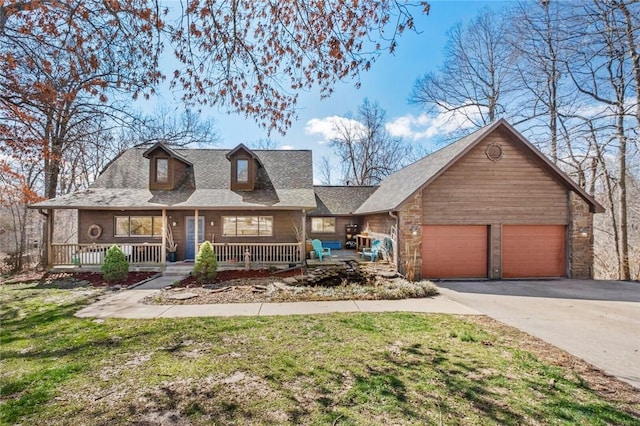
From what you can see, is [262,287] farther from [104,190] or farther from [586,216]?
[586,216]

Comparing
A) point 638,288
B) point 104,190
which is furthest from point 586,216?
point 104,190

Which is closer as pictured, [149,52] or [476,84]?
[149,52]

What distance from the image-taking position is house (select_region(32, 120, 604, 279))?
1136cm

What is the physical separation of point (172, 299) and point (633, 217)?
833 inches

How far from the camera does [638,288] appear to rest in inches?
392

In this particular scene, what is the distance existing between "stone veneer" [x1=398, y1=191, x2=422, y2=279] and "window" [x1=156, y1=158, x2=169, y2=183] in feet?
38.1

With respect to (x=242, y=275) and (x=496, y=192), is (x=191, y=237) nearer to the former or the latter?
(x=242, y=275)

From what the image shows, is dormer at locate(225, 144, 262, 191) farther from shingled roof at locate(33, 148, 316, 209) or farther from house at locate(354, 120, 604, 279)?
house at locate(354, 120, 604, 279)

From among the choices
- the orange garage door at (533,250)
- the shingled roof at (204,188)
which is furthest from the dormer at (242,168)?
the orange garage door at (533,250)

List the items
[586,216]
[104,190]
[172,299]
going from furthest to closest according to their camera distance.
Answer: [104,190], [586,216], [172,299]

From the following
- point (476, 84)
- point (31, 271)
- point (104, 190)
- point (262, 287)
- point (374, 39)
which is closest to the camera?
point (374, 39)

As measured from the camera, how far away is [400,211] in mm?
11086

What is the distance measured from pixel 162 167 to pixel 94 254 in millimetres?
4987

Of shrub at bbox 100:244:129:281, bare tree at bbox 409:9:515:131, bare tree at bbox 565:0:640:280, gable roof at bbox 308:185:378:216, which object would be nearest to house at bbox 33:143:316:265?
shrub at bbox 100:244:129:281
